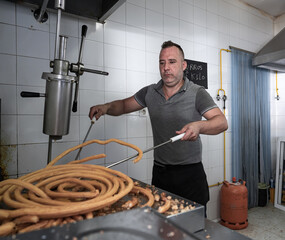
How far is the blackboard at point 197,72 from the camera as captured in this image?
2271mm

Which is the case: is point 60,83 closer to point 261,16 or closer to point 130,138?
point 130,138

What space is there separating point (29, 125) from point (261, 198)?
2921 millimetres

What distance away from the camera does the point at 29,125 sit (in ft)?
4.83

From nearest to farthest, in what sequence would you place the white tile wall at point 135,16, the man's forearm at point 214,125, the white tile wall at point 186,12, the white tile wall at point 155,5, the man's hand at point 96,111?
the man's forearm at point 214,125
the man's hand at point 96,111
the white tile wall at point 135,16
the white tile wall at point 155,5
the white tile wall at point 186,12

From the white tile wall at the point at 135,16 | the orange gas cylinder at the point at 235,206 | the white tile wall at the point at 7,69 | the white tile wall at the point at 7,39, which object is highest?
the white tile wall at the point at 135,16

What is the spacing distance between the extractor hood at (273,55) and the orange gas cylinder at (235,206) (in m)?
1.51

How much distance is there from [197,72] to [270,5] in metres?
1.55

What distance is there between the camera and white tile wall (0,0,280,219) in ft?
4.69

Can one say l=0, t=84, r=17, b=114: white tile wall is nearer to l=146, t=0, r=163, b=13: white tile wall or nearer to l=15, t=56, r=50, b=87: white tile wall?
l=15, t=56, r=50, b=87: white tile wall

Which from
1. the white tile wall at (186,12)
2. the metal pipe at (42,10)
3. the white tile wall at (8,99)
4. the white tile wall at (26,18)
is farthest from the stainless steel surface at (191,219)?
the white tile wall at (186,12)

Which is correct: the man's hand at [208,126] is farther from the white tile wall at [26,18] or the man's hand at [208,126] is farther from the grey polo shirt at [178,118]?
the white tile wall at [26,18]

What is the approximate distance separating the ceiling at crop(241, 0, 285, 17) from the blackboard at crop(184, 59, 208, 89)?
1.21m

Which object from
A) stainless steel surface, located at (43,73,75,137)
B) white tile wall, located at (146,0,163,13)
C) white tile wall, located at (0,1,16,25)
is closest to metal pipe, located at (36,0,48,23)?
white tile wall, located at (0,1,16,25)

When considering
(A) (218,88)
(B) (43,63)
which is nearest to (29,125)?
(B) (43,63)
